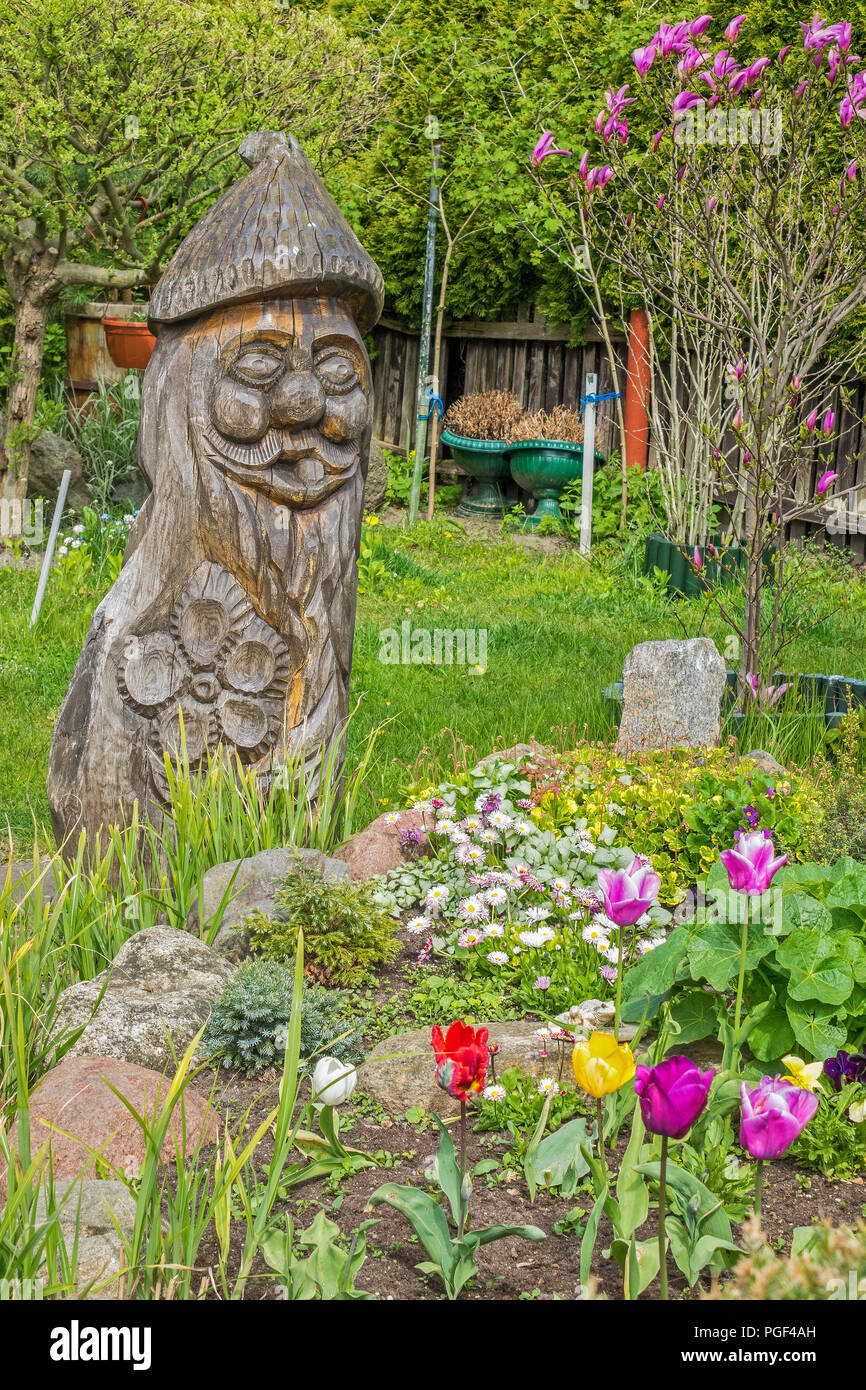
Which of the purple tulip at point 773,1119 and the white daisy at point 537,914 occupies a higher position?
the purple tulip at point 773,1119

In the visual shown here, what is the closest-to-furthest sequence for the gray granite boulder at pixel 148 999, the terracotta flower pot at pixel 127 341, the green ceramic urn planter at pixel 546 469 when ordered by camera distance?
the gray granite boulder at pixel 148 999 → the terracotta flower pot at pixel 127 341 → the green ceramic urn planter at pixel 546 469

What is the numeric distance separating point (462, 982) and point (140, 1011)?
77 centimetres

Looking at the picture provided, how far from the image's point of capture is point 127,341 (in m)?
8.81

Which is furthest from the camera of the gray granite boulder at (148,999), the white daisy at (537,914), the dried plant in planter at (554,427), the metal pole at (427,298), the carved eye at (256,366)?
the dried plant in planter at (554,427)

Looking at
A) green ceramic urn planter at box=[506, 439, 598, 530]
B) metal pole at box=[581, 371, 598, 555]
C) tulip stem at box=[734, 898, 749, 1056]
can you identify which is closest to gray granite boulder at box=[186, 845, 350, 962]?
tulip stem at box=[734, 898, 749, 1056]

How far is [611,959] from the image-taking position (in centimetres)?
273

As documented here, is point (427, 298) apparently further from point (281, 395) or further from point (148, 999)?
point (148, 999)

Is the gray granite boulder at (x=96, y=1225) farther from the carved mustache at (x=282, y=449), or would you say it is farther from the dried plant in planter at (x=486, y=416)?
the dried plant in planter at (x=486, y=416)

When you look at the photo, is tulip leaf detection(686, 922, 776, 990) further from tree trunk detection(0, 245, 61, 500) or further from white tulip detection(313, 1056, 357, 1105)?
tree trunk detection(0, 245, 61, 500)

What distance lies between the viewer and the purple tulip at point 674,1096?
144 cm

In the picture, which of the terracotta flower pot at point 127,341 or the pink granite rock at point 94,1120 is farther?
the terracotta flower pot at point 127,341

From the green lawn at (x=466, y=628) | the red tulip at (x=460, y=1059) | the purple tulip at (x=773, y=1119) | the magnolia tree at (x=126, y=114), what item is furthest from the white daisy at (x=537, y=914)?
the magnolia tree at (x=126, y=114)

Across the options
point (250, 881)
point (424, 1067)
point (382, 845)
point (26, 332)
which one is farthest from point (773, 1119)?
point (26, 332)

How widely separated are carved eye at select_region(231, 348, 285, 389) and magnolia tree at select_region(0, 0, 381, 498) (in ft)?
12.9
